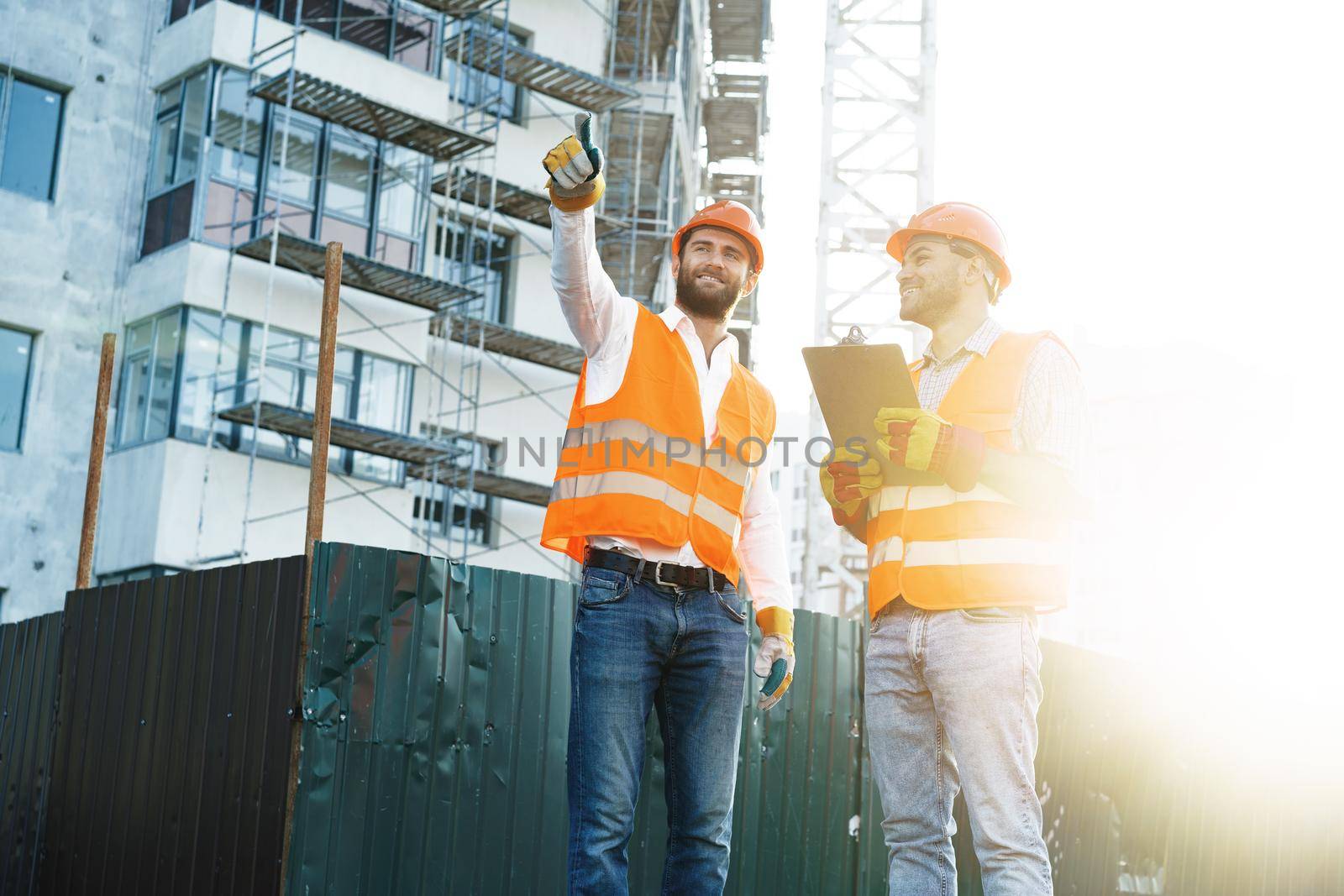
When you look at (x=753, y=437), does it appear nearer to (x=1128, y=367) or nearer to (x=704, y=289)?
(x=704, y=289)

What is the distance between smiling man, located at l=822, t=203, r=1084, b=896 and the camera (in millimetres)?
4074

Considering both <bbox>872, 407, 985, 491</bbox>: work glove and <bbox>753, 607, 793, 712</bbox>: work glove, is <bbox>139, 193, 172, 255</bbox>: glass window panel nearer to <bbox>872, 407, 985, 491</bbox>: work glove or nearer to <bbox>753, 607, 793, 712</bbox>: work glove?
<bbox>753, 607, 793, 712</bbox>: work glove

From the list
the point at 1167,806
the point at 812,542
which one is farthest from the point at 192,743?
the point at 812,542

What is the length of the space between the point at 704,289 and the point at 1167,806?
5.93m

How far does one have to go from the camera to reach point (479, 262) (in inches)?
977

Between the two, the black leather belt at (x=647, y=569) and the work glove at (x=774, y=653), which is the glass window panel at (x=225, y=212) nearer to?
the work glove at (x=774, y=653)

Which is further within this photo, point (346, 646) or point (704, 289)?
point (346, 646)

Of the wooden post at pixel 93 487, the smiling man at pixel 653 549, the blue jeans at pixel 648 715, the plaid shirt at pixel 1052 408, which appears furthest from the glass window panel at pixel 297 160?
the plaid shirt at pixel 1052 408

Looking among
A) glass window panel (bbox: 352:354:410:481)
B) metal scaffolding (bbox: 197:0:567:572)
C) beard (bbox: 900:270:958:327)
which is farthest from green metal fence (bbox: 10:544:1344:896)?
glass window panel (bbox: 352:354:410:481)

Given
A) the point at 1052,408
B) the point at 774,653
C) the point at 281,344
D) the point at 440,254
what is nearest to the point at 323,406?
the point at 774,653

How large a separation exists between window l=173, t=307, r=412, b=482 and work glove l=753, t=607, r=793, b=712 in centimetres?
1464

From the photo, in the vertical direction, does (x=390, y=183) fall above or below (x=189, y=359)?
above

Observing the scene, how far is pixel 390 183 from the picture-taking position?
2195 cm

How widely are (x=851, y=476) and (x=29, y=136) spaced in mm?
18562
